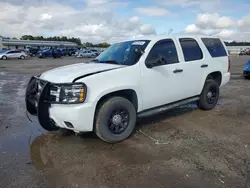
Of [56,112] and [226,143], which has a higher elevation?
[56,112]

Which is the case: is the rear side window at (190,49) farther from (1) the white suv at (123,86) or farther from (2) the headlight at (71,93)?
(2) the headlight at (71,93)

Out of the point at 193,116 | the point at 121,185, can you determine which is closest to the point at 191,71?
the point at 193,116

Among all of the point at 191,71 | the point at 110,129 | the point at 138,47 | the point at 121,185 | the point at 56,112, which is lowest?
the point at 121,185

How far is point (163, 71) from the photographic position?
15.5 feet

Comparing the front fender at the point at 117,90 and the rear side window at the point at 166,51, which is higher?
the rear side window at the point at 166,51

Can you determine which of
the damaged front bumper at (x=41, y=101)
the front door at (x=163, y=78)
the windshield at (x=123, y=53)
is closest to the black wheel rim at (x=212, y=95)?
the front door at (x=163, y=78)

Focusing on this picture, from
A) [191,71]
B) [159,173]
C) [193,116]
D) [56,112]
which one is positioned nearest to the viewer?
[159,173]

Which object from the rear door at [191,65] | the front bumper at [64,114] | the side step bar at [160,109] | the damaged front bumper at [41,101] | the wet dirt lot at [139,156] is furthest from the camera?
the rear door at [191,65]

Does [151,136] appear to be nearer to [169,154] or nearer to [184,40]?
[169,154]

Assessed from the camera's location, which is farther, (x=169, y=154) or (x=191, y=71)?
(x=191, y=71)

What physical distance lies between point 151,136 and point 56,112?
185 centimetres

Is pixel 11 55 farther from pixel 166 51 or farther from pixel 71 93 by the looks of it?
pixel 71 93

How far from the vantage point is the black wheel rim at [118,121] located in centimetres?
418

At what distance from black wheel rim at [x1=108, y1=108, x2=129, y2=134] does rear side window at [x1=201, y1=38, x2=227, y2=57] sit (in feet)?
9.96
